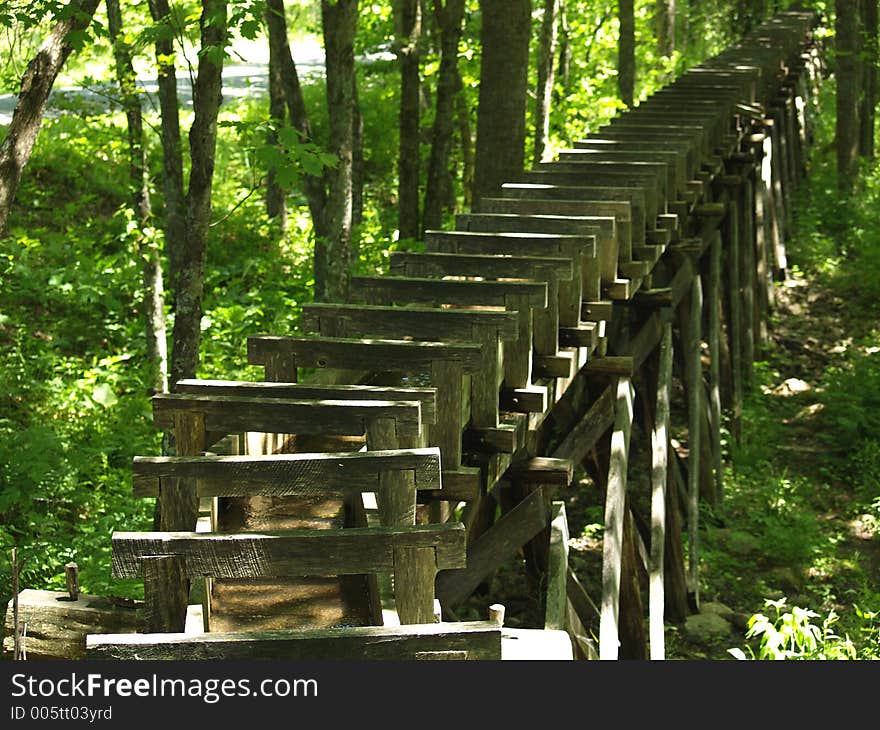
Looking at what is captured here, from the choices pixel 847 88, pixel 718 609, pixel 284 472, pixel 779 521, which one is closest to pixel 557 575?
pixel 284 472

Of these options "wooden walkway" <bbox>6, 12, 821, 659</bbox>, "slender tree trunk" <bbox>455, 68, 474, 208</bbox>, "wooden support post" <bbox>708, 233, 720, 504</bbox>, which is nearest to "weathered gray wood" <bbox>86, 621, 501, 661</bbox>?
"wooden walkway" <bbox>6, 12, 821, 659</bbox>

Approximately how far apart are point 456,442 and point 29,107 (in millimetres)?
2696

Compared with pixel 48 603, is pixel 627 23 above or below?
above

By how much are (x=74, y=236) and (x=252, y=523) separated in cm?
1021

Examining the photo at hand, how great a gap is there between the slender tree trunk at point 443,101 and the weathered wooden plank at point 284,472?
9408 mm

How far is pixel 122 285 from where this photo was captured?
12.3m

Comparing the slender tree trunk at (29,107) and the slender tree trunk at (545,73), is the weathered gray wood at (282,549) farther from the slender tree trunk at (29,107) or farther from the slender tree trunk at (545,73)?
the slender tree trunk at (545,73)

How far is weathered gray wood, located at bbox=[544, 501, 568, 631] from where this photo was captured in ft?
16.2

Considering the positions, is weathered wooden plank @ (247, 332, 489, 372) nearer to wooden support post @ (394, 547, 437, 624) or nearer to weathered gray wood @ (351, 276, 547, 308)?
weathered gray wood @ (351, 276, 547, 308)

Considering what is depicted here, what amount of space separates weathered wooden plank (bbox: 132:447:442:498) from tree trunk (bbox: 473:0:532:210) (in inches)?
239

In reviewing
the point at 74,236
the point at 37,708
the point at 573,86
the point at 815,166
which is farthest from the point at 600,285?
the point at 815,166

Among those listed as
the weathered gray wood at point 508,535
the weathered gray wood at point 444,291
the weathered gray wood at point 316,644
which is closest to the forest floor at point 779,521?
the weathered gray wood at point 508,535

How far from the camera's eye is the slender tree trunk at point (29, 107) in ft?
17.5

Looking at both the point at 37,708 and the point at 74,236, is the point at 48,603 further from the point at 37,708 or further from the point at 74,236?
the point at 74,236
